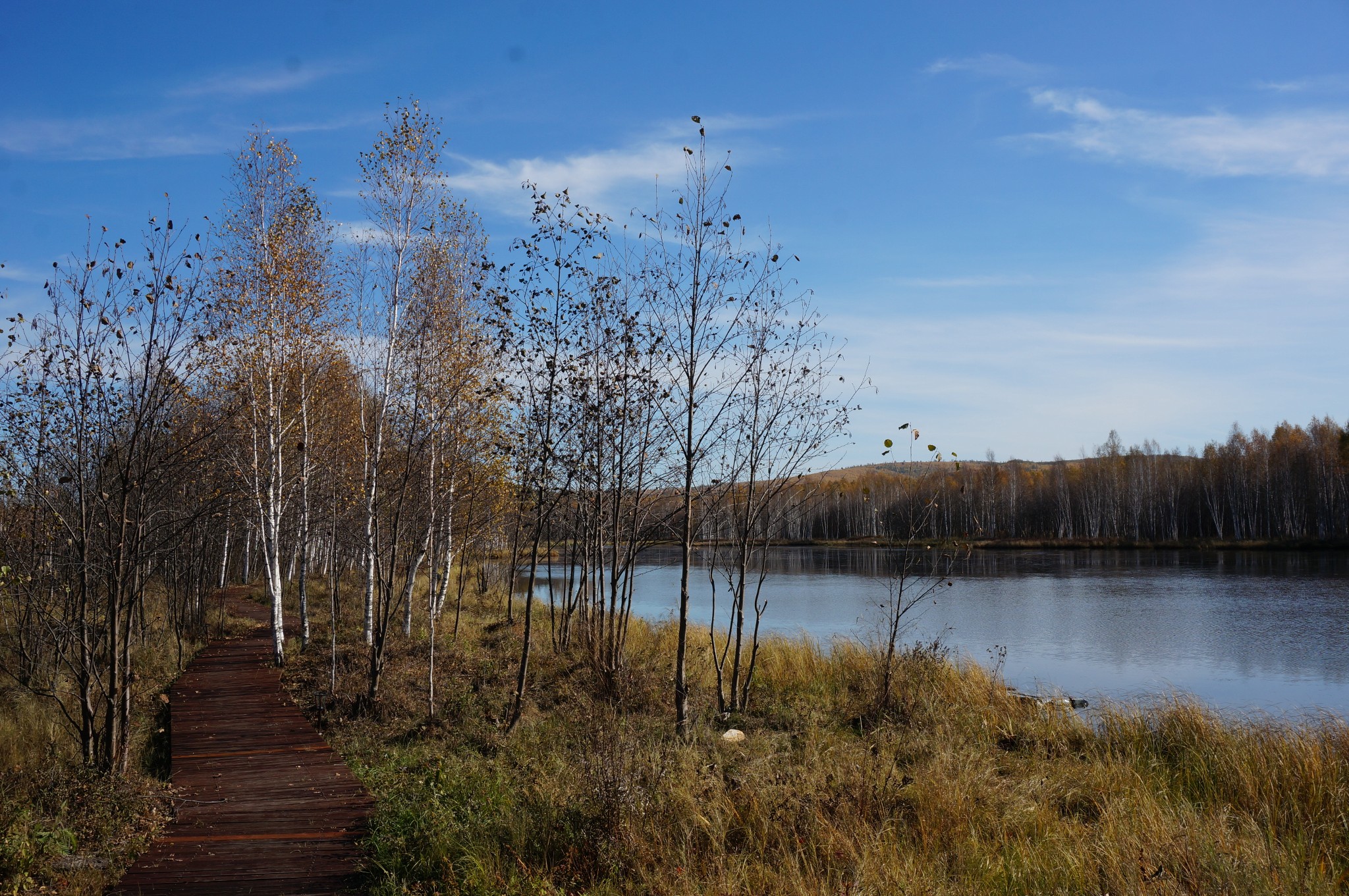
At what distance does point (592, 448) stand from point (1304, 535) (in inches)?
2572

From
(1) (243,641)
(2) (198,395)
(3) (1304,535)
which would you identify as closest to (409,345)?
(2) (198,395)

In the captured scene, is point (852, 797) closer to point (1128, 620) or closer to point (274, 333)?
point (274, 333)

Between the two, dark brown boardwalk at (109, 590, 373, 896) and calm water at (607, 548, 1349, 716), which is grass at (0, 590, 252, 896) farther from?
calm water at (607, 548, 1349, 716)

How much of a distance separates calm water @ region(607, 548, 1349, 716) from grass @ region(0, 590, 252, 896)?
8.83 meters

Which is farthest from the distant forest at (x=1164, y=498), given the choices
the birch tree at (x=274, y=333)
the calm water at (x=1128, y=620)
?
the birch tree at (x=274, y=333)

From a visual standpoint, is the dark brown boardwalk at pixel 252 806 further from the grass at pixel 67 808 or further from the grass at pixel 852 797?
the grass at pixel 852 797

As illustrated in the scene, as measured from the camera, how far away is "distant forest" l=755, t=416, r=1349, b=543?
61.8 meters

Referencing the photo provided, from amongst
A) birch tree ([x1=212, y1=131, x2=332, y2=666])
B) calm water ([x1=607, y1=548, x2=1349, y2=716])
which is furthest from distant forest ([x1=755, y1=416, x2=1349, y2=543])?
birch tree ([x1=212, y1=131, x2=332, y2=666])

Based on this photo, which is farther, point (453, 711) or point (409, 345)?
point (409, 345)

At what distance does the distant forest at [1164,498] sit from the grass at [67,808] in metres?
50.4

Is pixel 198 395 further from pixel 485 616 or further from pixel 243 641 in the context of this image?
pixel 485 616

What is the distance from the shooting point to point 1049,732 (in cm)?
919

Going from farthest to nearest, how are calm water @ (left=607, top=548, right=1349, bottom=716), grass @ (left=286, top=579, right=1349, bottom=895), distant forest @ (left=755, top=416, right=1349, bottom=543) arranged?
distant forest @ (left=755, top=416, right=1349, bottom=543) → calm water @ (left=607, top=548, right=1349, bottom=716) → grass @ (left=286, top=579, right=1349, bottom=895)

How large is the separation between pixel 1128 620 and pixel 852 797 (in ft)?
66.1
